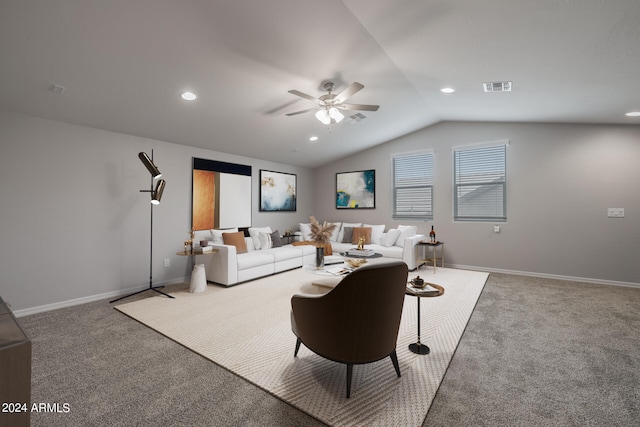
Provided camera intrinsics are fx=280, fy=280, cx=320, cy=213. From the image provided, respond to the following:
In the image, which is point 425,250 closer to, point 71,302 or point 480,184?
point 480,184

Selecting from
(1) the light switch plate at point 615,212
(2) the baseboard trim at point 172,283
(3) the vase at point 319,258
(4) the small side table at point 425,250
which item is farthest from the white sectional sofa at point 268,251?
(1) the light switch plate at point 615,212

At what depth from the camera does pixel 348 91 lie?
2.96m

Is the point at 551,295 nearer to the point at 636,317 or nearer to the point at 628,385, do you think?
the point at 636,317

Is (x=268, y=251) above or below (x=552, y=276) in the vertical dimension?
above

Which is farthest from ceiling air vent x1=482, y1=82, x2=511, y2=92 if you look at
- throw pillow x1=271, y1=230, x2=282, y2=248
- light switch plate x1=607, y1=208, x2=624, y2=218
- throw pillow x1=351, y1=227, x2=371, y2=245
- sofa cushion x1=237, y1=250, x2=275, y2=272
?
throw pillow x1=271, y1=230, x2=282, y2=248

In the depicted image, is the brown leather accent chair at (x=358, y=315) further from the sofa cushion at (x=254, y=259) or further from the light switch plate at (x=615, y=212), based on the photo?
the light switch plate at (x=615, y=212)

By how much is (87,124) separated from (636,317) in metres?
7.14

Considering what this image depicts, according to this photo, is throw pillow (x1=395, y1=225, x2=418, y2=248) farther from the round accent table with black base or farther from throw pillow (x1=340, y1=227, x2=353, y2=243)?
the round accent table with black base

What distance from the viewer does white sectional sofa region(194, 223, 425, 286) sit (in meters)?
4.48

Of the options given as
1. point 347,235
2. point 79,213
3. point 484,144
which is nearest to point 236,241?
point 79,213

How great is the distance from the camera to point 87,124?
3.70 m

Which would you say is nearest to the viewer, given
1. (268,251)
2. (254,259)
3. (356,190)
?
(254,259)

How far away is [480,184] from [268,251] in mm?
4399

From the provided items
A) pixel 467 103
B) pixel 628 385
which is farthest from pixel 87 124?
pixel 628 385
